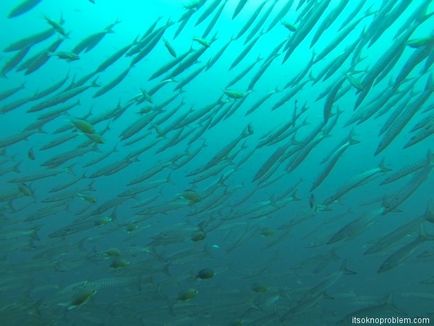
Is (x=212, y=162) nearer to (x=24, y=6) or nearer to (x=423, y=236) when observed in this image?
(x=423, y=236)

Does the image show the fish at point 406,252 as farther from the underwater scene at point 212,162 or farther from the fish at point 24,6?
the fish at point 24,6

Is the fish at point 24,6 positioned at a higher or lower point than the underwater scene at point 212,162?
higher

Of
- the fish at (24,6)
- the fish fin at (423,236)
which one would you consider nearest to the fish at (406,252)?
the fish fin at (423,236)

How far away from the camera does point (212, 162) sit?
23.1 ft

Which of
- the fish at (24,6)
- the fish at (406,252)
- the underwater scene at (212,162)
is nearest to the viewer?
the fish at (24,6)

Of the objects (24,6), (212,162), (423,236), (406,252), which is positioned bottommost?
(406,252)

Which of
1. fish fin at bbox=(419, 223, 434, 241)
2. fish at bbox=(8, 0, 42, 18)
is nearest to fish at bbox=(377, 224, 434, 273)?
fish fin at bbox=(419, 223, 434, 241)

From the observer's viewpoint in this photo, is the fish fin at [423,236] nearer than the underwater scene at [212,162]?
Yes

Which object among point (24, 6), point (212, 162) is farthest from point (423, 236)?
point (24, 6)

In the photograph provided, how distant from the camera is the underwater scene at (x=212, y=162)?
5.51m

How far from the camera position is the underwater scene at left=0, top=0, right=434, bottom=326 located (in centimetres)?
551

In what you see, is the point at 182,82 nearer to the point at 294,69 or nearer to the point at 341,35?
the point at 341,35

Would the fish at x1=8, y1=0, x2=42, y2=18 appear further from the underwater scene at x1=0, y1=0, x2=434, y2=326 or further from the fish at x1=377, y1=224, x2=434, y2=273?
the fish at x1=377, y1=224, x2=434, y2=273

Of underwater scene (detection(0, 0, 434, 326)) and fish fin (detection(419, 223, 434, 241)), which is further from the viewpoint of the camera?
underwater scene (detection(0, 0, 434, 326))
